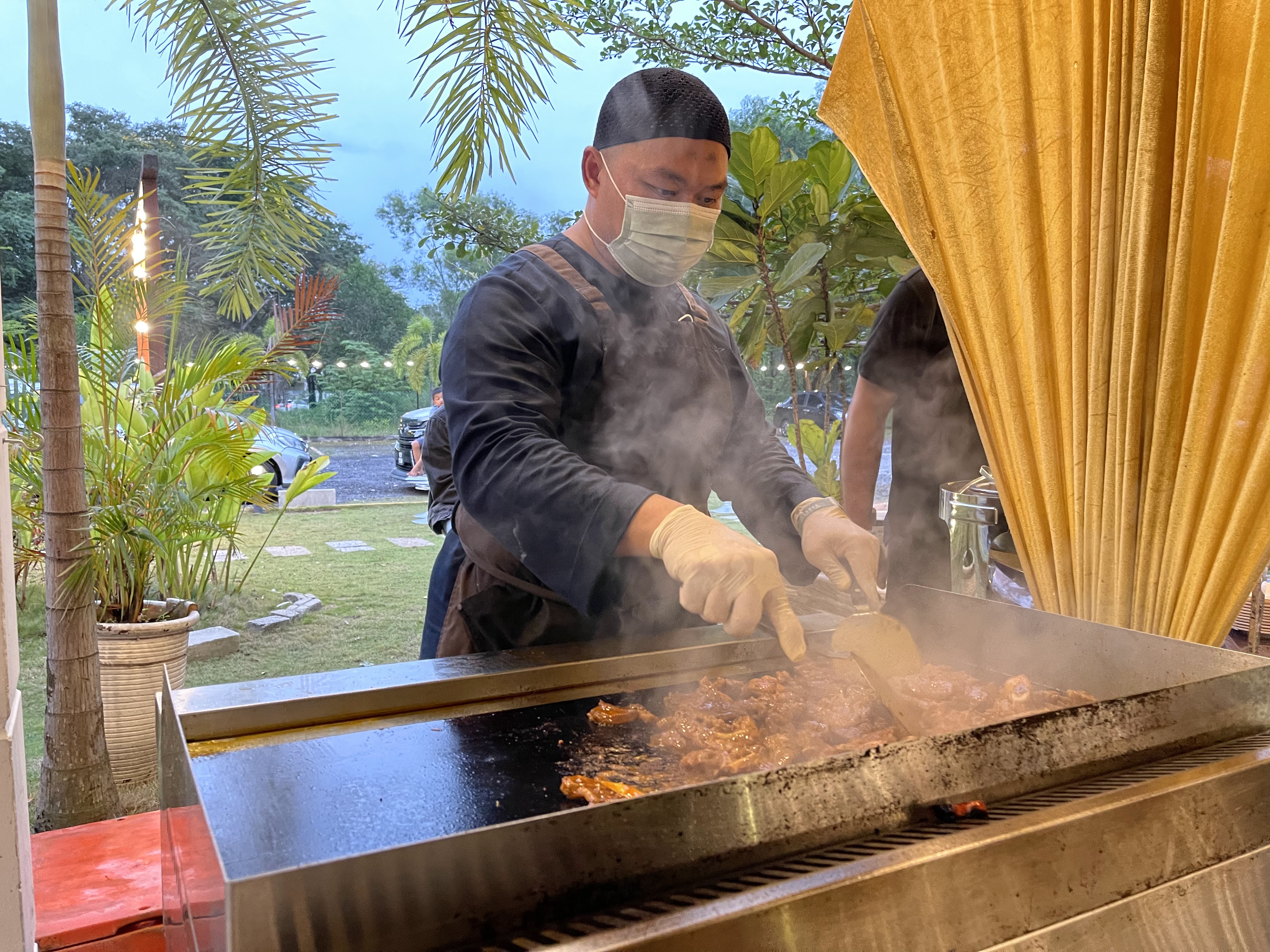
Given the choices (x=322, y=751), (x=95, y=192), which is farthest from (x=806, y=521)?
(x=95, y=192)

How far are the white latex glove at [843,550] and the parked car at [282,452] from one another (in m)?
3.29

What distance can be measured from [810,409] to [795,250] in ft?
6.23

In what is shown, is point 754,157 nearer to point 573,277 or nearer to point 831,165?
point 831,165

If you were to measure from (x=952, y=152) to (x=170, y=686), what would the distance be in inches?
71.6

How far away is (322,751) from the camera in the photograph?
1.30 m

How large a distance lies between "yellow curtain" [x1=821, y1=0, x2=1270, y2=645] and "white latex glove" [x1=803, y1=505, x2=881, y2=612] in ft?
1.06

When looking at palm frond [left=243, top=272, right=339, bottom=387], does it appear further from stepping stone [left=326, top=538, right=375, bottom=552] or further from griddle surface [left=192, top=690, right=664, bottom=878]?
stepping stone [left=326, top=538, right=375, bottom=552]

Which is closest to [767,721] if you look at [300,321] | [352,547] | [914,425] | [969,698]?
[969,698]

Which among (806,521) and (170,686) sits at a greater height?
(806,521)

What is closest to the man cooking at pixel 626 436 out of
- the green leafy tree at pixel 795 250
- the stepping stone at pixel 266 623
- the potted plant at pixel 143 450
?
the green leafy tree at pixel 795 250

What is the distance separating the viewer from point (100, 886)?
1.89m

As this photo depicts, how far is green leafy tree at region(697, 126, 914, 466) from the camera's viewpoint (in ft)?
11.0

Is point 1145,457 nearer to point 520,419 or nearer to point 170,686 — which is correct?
point 520,419

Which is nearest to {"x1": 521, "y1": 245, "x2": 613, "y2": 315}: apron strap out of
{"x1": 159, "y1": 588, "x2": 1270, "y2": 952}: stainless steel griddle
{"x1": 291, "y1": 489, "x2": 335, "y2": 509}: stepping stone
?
{"x1": 159, "y1": 588, "x2": 1270, "y2": 952}: stainless steel griddle
